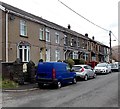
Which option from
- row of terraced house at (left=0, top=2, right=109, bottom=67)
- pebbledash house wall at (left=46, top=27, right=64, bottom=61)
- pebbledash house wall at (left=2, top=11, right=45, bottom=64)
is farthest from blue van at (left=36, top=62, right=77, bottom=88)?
pebbledash house wall at (left=46, top=27, right=64, bottom=61)

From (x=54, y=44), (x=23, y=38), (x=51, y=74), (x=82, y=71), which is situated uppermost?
(x=54, y=44)

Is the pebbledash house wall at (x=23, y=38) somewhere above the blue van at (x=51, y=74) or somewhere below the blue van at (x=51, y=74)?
above

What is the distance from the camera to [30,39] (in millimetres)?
31031

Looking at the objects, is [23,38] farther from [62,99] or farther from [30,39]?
[62,99]

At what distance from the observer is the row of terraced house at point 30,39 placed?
25.9m

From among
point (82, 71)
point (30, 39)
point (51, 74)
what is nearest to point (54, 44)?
point (30, 39)

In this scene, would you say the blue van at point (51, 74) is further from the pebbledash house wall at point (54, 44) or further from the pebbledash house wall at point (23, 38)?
the pebbledash house wall at point (54, 44)

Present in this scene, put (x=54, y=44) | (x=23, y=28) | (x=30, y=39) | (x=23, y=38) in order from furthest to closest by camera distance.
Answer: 1. (x=54, y=44)
2. (x=30, y=39)
3. (x=23, y=28)
4. (x=23, y=38)

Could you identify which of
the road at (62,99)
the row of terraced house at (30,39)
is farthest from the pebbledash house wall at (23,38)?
the road at (62,99)

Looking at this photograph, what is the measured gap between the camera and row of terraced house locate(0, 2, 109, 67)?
25938 mm

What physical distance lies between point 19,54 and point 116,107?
62.8 ft

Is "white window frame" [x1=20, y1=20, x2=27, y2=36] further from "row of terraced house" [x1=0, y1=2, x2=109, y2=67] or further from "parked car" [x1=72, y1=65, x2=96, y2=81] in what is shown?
"parked car" [x1=72, y1=65, x2=96, y2=81]

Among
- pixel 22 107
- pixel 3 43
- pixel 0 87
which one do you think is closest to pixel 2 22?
pixel 3 43

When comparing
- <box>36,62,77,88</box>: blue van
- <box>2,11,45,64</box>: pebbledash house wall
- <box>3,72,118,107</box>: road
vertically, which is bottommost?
<box>3,72,118,107</box>: road
